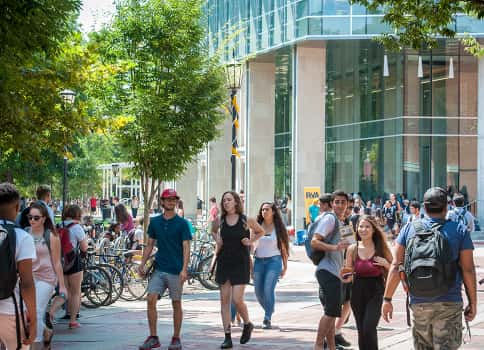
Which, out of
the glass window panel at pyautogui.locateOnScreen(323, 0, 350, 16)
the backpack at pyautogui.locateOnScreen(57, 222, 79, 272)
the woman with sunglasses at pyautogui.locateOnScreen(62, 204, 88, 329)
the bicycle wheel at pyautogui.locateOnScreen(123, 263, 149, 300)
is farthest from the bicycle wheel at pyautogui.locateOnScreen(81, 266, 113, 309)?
the glass window panel at pyautogui.locateOnScreen(323, 0, 350, 16)

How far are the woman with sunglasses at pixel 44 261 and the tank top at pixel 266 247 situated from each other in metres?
4.19

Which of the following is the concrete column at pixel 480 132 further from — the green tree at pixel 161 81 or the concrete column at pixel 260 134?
the green tree at pixel 161 81

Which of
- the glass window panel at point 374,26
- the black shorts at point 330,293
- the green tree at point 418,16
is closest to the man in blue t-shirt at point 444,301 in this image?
the black shorts at point 330,293

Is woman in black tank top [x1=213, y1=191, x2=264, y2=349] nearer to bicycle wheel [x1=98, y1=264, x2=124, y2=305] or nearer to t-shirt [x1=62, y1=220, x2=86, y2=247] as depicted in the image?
t-shirt [x1=62, y1=220, x2=86, y2=247]

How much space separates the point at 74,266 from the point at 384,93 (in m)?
33.6

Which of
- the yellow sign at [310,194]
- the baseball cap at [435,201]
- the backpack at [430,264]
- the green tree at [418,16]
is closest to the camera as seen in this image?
the backpack at [430,264]

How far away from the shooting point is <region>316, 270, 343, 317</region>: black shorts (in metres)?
9.57

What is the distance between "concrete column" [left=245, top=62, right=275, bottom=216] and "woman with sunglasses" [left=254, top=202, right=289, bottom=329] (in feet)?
107

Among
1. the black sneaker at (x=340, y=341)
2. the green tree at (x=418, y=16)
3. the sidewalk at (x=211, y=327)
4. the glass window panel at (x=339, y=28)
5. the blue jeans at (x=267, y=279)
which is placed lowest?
the sidewalk at (x=211, y=327)

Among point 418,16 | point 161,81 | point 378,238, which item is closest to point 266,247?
point 378,238

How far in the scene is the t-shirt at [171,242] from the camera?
10695 millimetres

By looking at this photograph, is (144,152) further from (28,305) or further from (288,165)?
(288,165)

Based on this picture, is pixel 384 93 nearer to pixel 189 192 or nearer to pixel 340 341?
pixel 189 192

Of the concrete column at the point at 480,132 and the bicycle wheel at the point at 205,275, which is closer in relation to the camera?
the bicycle wheel at the point at 205,275
